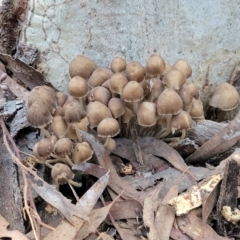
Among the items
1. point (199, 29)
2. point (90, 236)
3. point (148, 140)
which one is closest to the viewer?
point (90, 236)

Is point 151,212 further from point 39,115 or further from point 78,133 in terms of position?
point 39,115

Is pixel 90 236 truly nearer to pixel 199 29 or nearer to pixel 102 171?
pixel 102 171

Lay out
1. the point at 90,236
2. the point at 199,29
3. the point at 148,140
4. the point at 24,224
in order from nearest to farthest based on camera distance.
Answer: the point at 90,236 → the point at 24,224 → the point at 148,140 → the point at 199,29

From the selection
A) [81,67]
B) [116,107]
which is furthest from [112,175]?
[81,67]

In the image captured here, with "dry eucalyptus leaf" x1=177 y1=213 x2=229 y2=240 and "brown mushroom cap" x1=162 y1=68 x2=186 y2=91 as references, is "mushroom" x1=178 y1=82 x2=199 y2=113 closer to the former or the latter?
"brown mushroom cap" x1=162 y1=68 x2=186 y2=91

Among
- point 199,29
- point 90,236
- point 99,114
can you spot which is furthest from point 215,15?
point 90,236

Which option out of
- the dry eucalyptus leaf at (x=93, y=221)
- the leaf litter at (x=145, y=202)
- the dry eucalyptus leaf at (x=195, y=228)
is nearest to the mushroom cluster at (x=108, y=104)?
the leaf litter at (x=145, y=202)

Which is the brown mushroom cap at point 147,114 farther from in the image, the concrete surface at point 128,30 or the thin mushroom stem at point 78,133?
the concrete surface at point 128,30
